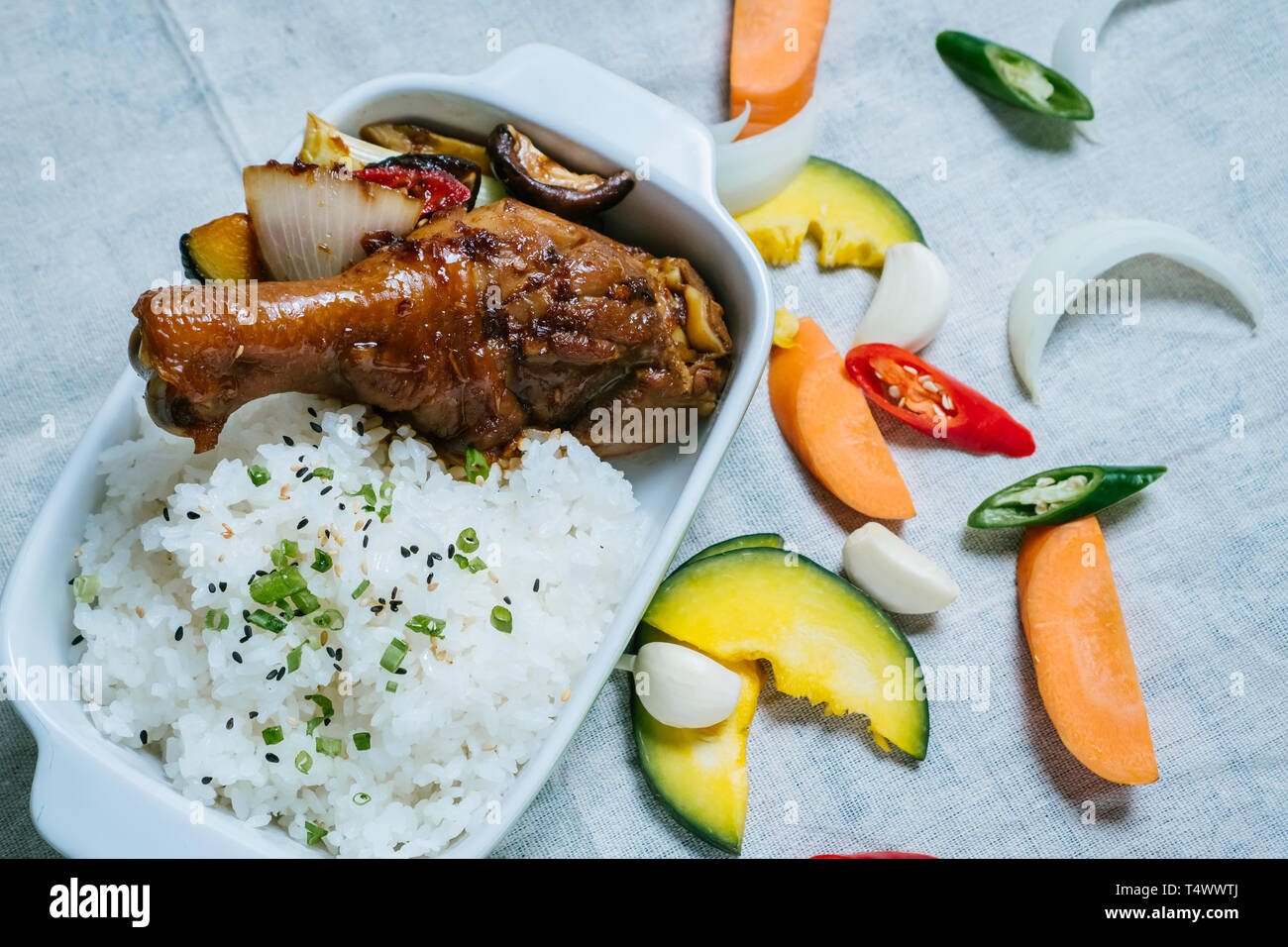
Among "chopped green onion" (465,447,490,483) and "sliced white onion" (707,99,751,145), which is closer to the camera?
"chopped green onion" (465,447,490,483)

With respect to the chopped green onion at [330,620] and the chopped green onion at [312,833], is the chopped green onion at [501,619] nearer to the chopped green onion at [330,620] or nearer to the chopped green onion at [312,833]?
the chopped green onion at [330,620]

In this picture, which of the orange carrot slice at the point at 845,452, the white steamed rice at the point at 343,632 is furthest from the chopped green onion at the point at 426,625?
the orange carrot slice at the point at 845,452

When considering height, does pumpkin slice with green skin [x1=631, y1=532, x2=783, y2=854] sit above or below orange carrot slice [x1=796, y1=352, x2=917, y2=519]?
below

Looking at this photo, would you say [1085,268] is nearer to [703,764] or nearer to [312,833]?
[703,764]

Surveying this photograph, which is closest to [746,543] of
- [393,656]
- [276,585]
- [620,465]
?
[620,465]

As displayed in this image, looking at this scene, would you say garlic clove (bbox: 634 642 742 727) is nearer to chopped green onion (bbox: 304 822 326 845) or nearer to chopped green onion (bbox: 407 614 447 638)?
chopped green onion (bbox: 407 614 447 638)

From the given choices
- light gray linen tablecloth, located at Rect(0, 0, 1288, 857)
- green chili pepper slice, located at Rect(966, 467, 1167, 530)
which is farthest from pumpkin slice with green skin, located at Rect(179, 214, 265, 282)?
green chili pepper slice, located at Rect(966, 467, 1167, 530)
